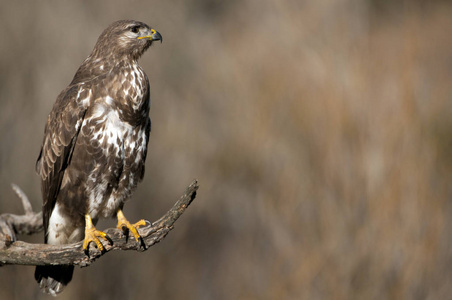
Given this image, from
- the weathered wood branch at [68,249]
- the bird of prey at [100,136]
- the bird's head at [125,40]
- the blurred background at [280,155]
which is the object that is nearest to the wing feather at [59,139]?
the bird of prey at [100,136]

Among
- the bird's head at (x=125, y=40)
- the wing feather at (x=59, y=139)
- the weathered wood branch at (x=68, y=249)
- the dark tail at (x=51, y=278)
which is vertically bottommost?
the dark tail at (x=51, y=278)

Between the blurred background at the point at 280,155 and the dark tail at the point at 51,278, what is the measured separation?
357cm

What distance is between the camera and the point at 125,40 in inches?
191

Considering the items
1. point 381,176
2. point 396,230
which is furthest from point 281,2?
point 396,230

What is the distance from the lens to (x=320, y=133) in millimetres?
9258

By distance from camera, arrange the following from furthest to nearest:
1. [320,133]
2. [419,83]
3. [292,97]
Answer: [292,97] < [320,133] < [419,83]

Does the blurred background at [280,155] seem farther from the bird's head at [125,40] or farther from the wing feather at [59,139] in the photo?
the bird's head at [125,40]

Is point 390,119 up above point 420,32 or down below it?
below

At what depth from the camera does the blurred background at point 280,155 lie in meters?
8.72

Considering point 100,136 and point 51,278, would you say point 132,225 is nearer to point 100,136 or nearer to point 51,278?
point 100,136

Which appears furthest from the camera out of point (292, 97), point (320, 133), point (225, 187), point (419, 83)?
point (225, 187)

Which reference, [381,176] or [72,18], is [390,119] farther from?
[72,18]

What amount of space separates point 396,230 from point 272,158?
2.63 m

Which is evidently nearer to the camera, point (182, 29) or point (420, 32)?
point (420, 32)
